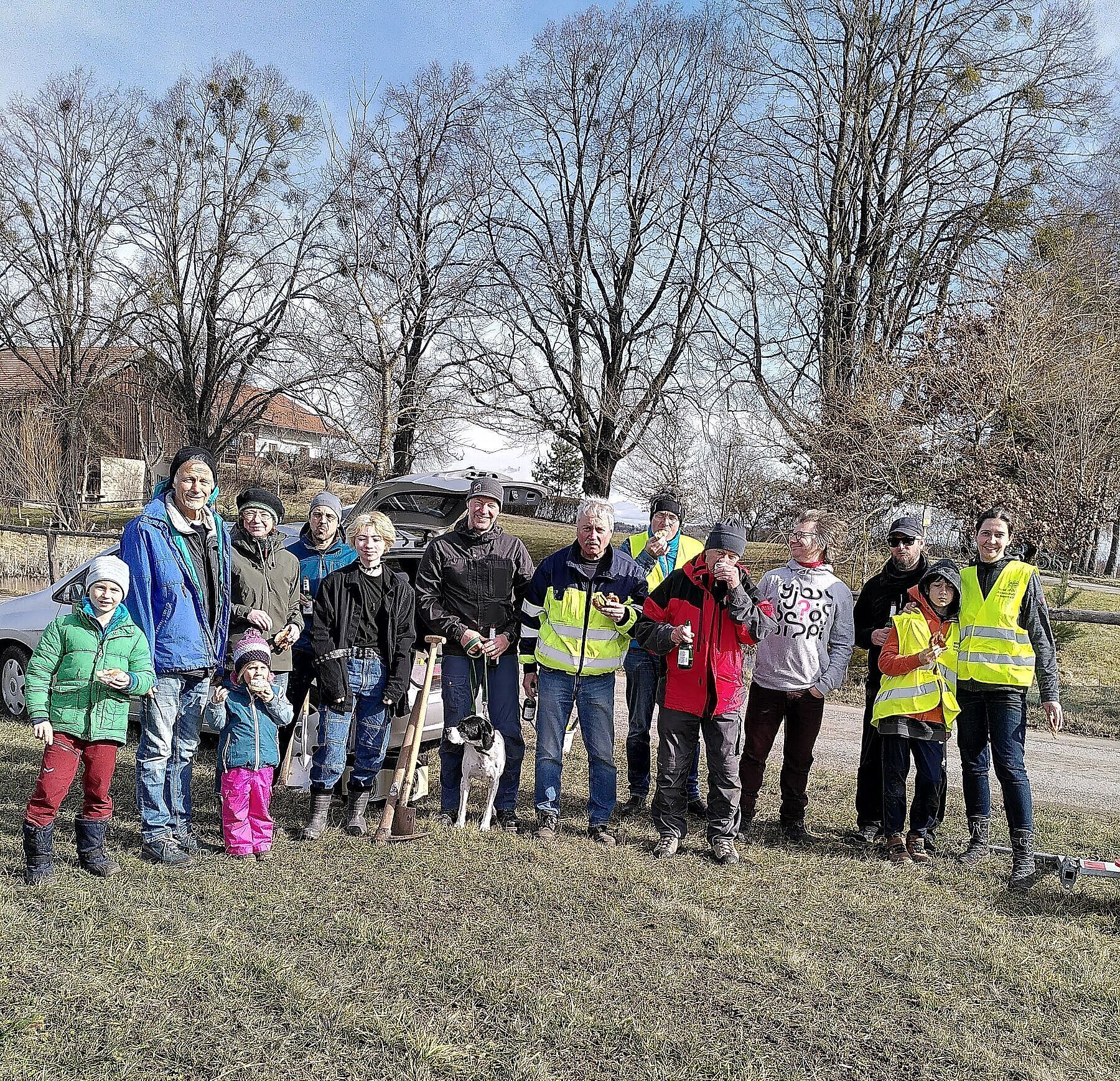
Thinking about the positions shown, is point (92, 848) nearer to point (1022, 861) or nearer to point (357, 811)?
point (357, 811)

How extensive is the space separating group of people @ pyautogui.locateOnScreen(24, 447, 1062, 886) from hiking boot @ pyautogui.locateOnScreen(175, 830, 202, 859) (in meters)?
0.03

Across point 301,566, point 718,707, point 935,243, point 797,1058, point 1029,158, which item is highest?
point 1029,158

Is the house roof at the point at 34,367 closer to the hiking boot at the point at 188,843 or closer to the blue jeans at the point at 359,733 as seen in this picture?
the blue jeans at the point at 359,733

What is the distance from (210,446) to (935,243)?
20.0m

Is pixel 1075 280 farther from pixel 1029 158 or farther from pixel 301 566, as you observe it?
pixel 301 566

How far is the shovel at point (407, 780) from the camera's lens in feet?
16.3

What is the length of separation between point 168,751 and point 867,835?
429 centimetres

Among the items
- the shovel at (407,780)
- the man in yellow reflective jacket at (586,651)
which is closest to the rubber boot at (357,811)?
the shovel at (407,780)

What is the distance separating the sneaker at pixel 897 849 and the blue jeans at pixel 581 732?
172 centimetres

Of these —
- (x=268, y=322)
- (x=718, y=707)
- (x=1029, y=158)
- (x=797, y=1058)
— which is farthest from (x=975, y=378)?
(x=268, y=322)

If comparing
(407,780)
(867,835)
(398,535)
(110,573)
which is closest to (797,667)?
(867,835)

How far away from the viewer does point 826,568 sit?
18.2ft

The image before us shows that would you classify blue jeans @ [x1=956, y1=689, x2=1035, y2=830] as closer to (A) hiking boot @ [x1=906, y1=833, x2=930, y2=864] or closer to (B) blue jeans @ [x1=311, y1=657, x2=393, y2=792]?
(A) hiking boot @ [x1=906, y1=833, x2=930, y2=864]

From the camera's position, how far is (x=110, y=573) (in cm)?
429
